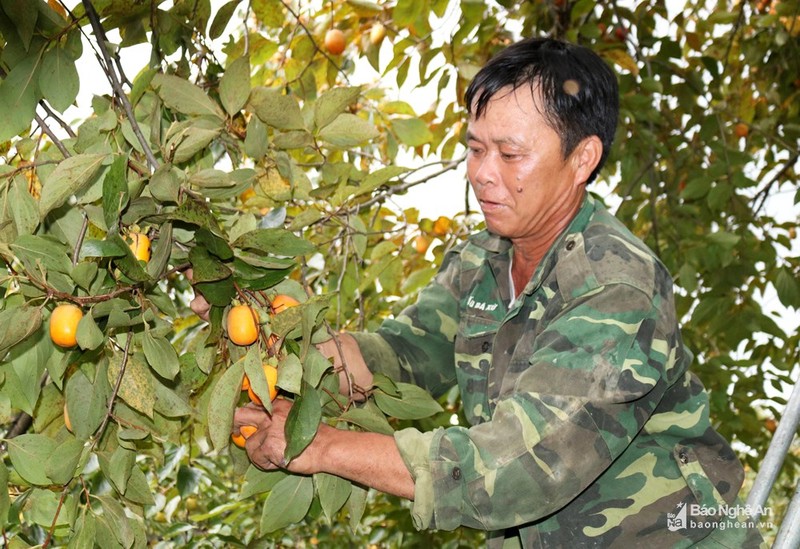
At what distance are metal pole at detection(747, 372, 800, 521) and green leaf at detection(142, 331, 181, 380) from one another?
71 cm

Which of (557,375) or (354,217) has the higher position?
(354,217)

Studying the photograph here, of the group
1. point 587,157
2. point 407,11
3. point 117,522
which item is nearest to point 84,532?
point 117,522

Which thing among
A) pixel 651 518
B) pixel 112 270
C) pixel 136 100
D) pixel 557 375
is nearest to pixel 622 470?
pixel 651 518

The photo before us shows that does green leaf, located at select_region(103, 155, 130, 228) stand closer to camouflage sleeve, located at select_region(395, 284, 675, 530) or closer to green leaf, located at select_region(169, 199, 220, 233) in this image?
green leaf, located at select_region(169, 199, 220, 233)

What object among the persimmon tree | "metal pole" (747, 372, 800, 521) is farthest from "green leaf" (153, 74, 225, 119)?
"metal pole" (747, 372, 800, 521)

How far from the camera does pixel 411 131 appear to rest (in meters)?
2.08

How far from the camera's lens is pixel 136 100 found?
53.1 inches

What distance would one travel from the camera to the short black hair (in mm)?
1437

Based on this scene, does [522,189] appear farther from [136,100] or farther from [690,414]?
[136,100]

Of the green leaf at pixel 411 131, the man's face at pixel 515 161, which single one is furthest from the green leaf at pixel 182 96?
the green leaf at pixel 411 131

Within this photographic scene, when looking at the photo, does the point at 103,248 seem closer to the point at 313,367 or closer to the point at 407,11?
the point at 313,367

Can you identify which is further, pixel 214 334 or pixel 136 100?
pixel 136 100

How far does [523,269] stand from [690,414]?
0.38 metres

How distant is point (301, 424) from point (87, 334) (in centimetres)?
28
